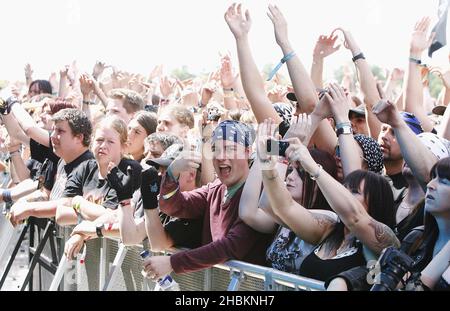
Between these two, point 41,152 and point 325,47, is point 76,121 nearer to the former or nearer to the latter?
point 41,152

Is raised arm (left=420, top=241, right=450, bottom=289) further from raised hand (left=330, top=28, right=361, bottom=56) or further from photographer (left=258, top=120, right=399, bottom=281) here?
raised hand (left=330, top=28, right=361, bottom=56)

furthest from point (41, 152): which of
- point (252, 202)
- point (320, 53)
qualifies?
point (252, 202)

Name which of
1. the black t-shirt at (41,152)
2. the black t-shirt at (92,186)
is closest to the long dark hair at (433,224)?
the black t-shirt at (92,186)

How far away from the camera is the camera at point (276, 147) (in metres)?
4.08

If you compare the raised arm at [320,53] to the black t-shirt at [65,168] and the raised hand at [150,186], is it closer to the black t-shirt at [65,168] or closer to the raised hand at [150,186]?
Answer: the raised hand at [150,186]

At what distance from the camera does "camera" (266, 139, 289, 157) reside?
161 inches

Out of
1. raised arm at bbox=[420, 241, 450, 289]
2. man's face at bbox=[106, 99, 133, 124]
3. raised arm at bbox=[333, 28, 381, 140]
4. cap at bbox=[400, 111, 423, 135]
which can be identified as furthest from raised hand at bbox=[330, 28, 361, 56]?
man's face at bbox=[106, 99, 133, 124]

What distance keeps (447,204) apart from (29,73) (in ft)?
34.9

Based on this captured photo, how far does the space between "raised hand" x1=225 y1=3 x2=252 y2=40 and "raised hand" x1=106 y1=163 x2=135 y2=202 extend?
107 centimetres

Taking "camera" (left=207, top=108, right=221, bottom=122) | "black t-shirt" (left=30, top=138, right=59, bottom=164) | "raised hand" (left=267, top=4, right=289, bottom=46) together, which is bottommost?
"black t-shirt" (left=30, top=138, right=59, bottom=164)

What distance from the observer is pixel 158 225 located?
505cm

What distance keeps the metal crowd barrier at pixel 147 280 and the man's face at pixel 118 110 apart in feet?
5.73

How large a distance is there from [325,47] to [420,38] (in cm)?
66

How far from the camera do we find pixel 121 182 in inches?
203
